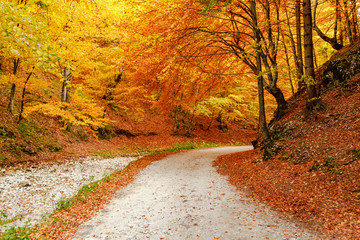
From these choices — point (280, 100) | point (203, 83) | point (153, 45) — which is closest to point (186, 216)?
point (153, 45)

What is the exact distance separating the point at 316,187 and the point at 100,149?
14.2 metres

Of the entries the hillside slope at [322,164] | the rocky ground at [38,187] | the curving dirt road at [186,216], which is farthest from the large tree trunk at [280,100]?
the rocky ground at [38,187]

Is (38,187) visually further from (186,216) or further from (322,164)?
(322,164)

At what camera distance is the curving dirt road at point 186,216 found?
4.34 metres

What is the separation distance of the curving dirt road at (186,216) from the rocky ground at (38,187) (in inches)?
78.4

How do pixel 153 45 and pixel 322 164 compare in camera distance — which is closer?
pixel 322 164

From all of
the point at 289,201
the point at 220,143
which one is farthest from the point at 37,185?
the point at 220,143

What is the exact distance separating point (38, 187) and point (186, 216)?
600cm

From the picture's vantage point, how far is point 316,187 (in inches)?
224

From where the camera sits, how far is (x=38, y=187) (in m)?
7.86

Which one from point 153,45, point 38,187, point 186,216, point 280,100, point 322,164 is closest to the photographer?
point 186,216

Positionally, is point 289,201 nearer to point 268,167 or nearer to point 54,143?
point 268,167

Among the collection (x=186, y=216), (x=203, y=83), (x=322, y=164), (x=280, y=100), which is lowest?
(x=186, y=216)

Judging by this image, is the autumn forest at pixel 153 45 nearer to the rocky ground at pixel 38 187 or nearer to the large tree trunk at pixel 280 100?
the large tree trunk at pixel 280 100
